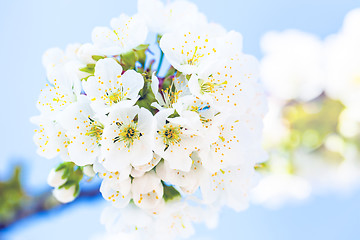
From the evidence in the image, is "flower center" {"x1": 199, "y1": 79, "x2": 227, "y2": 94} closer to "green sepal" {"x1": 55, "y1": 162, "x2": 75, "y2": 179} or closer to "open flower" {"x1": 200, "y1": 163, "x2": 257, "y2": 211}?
"open flower" {"x1": 200, "y1": 163, "x2": 257, "y2": 211}

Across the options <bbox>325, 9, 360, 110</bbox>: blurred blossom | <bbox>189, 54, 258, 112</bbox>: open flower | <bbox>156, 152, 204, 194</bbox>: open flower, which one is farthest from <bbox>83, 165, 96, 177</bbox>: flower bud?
<bbox>325, 9, 360, 110</bbox>: blurred blossom

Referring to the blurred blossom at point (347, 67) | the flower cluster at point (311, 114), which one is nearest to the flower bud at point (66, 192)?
the flower cluster at point (311, 114)

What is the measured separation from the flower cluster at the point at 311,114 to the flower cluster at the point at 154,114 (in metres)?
0.75

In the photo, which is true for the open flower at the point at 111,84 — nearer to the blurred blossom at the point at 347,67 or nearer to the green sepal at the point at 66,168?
the green sepal at the point at 66,168

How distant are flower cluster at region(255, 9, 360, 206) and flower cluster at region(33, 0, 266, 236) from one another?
2.45 ft

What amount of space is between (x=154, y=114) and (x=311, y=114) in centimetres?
94

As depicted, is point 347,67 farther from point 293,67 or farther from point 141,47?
point 141,47

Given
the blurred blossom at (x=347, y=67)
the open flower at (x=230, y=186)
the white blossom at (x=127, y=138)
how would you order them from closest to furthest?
1. the white blossom at (x=127, y=138)
2. the open flower at (x=230, y=186)
3. the blurred blossom at (x=347, y=67)

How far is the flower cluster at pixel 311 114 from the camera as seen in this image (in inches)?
54.9

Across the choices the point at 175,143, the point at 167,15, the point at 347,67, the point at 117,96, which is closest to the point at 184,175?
the point at 175,143

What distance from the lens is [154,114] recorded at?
0.60 metres

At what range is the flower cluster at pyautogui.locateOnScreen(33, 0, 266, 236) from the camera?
0.58 m

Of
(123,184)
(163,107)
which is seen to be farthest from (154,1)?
(123,184)

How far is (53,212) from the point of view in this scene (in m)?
1.41
